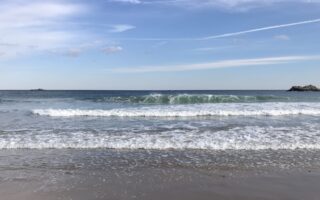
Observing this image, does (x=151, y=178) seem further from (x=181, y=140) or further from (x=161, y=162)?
(x=181, y=140)

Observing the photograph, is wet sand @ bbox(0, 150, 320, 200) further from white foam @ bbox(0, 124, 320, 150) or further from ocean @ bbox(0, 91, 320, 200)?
white foam @ bbox(0, 124, 320, 150)

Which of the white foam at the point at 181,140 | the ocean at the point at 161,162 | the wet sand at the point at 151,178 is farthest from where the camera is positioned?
the white foam at the point at 181,140

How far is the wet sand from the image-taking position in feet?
21.1

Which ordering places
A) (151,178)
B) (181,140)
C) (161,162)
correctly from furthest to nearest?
(181,140)
(161,162)
(151,178)

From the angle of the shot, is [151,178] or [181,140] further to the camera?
[181,140]

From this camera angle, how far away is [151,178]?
7355mm

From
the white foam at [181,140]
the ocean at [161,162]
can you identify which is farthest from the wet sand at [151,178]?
the white foam at [181,140]

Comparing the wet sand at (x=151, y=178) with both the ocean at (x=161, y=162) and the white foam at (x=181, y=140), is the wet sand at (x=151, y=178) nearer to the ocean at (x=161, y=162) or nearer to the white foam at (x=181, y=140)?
the ocean at (x=161, y=162)

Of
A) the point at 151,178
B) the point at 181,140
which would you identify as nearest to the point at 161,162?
the point at 151,178

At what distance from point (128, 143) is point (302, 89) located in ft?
292

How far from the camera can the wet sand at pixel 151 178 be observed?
642 centimetres

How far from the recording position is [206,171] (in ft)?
25.7

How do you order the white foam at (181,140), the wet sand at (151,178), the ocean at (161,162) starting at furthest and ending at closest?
the white foam at (181,140), the ocean at (161,162), the wet sand at (151,178)

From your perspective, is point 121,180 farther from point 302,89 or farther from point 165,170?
point 302,89
